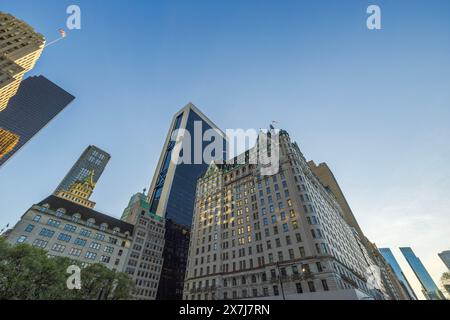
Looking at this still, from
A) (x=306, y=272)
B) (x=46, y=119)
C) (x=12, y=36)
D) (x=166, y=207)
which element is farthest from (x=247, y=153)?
(x=46, y=119)

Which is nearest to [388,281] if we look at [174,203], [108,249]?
[174,203]

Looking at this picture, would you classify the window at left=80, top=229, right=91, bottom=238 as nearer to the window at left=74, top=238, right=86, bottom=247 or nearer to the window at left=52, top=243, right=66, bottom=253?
the window at left=74, top=238, right=86, bottom=247

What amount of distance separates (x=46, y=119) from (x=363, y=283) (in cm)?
24738

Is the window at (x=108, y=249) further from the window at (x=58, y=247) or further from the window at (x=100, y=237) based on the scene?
the window at (x=58, y=247)

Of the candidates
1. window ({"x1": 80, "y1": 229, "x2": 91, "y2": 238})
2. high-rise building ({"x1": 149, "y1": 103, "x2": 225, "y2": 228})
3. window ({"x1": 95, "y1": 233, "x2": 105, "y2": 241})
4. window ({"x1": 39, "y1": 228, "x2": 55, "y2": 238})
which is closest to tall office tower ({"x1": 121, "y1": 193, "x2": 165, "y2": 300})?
window ({"x1": 95, "y1": 233, "x2": 105, "y2": 241})

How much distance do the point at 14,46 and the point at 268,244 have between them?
10742 cm

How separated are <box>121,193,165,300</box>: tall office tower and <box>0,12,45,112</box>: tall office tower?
70123 millimetres

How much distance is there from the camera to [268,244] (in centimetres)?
5509

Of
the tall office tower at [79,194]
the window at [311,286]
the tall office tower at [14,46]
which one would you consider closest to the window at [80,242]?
the tall office tower at [14,46]

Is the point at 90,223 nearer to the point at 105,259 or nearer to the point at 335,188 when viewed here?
the point at 105,259

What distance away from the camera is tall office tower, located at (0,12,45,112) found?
2857 inches

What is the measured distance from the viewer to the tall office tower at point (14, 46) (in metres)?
72.6

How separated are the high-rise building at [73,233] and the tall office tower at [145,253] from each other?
4.59m
